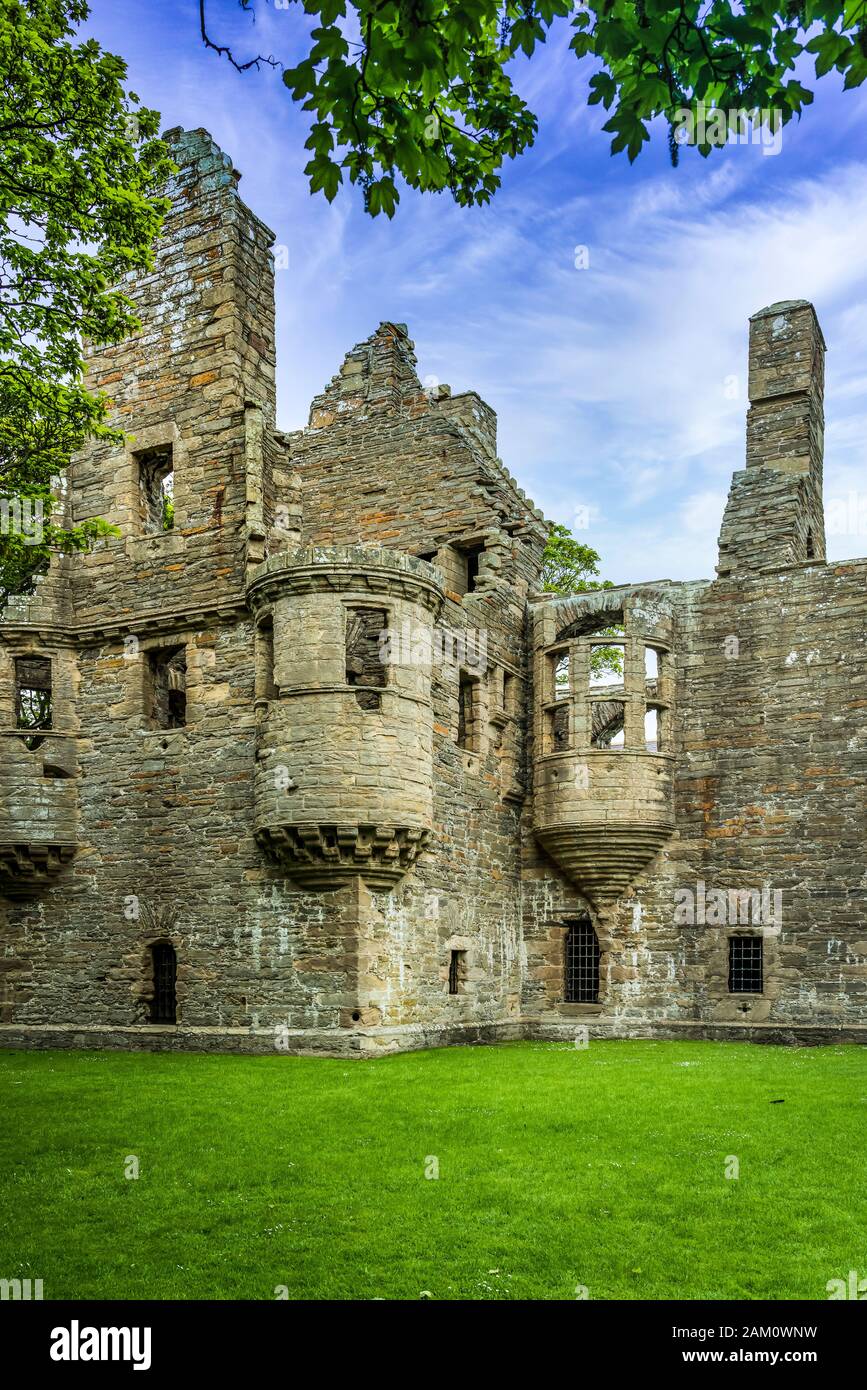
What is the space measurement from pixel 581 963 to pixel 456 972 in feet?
11.0

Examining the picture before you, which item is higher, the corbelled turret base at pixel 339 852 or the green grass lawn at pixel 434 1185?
the corbelled turret base at pixel 339 852

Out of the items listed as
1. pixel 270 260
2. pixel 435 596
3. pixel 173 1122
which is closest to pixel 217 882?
pixel 435 596

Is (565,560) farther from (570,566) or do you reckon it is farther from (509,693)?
(509,693)

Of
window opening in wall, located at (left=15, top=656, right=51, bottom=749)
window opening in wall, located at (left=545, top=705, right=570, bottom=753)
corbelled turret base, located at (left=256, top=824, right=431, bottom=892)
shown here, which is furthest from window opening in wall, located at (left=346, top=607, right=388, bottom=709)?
window opening in wall, located at (left=15, top=656, right=51, bottom=749)

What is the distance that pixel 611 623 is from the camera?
24.2 meters

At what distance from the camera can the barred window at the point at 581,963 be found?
2333 centimetres

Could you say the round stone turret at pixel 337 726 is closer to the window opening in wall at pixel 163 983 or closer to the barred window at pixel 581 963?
the window opening in wall at pixel 163 983

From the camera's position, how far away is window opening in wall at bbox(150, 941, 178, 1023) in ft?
66.3

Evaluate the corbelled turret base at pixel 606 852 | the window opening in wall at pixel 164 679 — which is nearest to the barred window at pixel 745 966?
the corbelled turret base at pixel 606 852

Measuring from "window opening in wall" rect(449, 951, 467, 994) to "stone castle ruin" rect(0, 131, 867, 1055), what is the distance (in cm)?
5

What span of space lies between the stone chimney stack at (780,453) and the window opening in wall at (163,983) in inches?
491

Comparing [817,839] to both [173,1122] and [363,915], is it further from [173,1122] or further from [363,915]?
[173,1122]

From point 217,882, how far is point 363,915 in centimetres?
275

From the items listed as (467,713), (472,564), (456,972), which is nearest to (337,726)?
(467,713)
